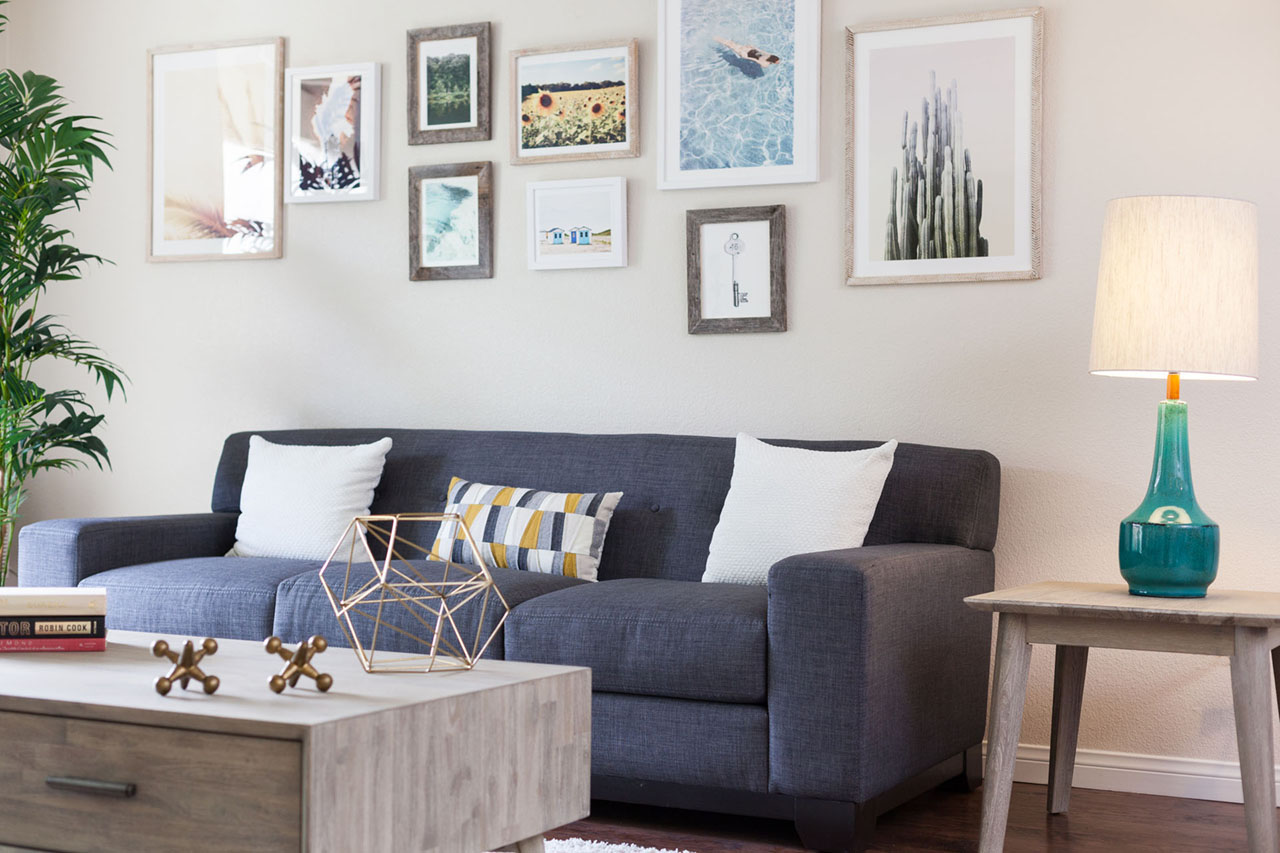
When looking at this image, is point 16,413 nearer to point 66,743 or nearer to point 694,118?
point 694,118

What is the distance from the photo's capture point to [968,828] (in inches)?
118

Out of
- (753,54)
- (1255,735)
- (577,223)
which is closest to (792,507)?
(1255,735)

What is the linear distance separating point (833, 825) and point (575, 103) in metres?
2.27

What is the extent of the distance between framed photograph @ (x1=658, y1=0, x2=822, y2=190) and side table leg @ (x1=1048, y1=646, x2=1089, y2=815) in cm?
147

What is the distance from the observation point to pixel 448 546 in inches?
137

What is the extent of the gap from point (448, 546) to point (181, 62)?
2.14 metres

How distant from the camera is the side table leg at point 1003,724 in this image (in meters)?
2.60

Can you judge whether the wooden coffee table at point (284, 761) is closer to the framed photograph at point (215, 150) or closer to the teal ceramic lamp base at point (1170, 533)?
the teal ceramic lamp base at point (1170, 533)

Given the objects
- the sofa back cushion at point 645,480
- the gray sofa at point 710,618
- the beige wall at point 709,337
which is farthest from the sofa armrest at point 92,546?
the beige wall at point 709,337

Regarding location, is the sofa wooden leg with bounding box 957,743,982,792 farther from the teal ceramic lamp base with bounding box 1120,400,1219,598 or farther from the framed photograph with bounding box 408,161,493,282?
the framed photograph with bounding box 408,161,493,282

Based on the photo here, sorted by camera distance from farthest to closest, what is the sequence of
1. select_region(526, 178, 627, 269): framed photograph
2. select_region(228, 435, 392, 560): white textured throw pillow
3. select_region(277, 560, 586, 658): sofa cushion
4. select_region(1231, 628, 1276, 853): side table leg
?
Result: select_region(526, 178, 627, 269): framed photograph → select_region(228, 435, 392, 560): white textured throw pillow → select_region(277, 560, 586, 658): sofa cushion → select_region(1231, 628, 1276, 853): side table leg

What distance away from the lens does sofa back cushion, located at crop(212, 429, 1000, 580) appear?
333 cm

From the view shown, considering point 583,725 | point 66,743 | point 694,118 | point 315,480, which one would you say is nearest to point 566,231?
point 694,118

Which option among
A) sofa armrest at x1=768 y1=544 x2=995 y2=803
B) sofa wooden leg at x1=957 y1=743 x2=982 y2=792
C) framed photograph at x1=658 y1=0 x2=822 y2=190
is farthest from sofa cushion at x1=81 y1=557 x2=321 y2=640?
sofa wooden leg at x1=957 y1=743 x2=982 y2=792
